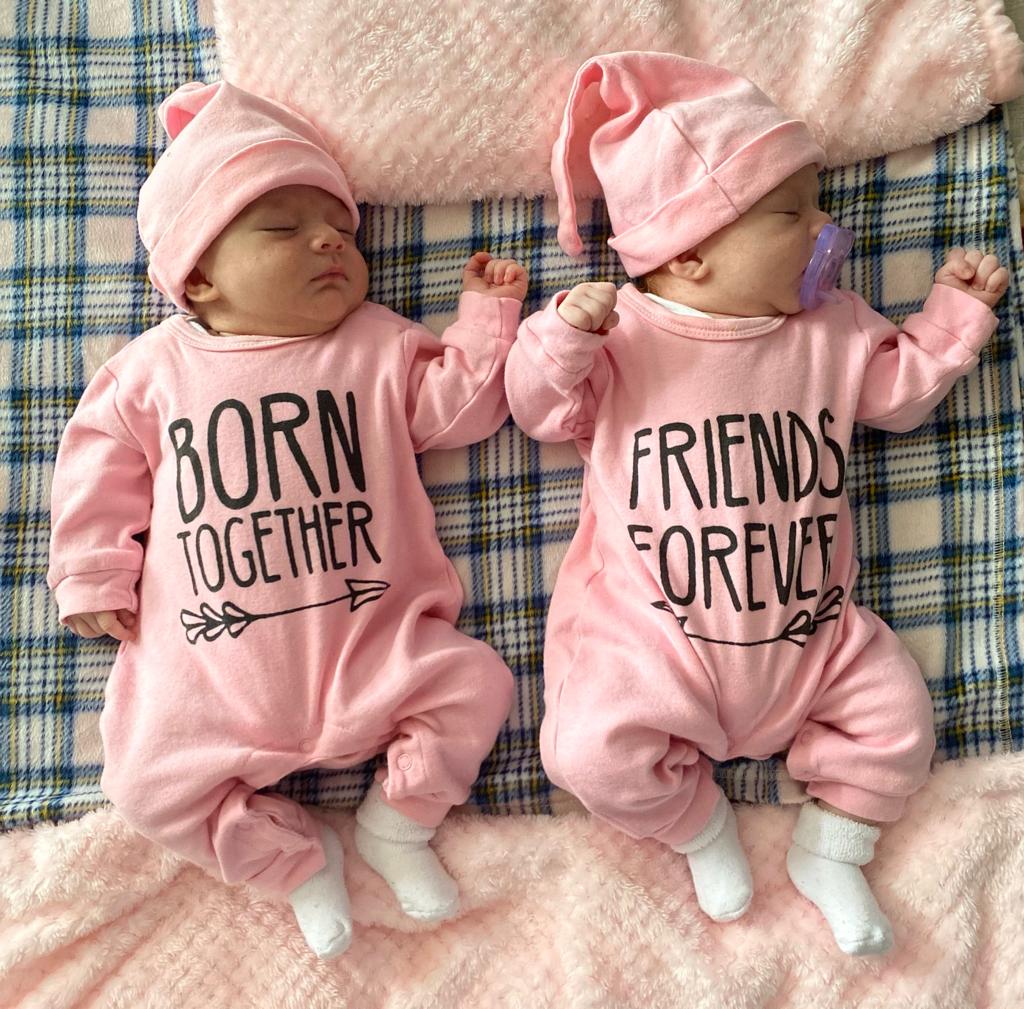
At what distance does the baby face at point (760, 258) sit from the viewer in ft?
4.08

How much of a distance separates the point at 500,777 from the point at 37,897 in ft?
1.99

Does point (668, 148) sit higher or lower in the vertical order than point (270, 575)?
higher

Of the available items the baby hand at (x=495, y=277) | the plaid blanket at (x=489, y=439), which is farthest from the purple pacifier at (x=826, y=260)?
the baby hand at (x=495, y=277)

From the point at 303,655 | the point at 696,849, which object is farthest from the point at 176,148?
the point at 696,849

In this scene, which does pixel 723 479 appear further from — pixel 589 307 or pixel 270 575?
pixel 270 575

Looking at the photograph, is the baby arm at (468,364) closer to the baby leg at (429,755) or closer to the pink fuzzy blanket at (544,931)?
the baby leg at (429,755)

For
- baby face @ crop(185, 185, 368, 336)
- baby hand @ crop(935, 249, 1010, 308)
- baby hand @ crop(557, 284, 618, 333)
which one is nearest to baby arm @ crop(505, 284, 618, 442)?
baby hand @ crop(557, 284, 618, 333)

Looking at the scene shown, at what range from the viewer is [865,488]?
1373mm

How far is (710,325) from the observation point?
1.28 metres

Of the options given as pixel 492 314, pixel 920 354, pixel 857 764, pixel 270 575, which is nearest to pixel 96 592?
pixel 270 575

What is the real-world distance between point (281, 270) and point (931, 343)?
2.72 ft

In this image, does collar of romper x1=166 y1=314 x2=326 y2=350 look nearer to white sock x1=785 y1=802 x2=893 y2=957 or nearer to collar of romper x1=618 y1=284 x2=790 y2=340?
collar of romper x1=618 y1=284 x2=790 y2=340

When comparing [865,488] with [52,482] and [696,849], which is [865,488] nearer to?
[696,849]

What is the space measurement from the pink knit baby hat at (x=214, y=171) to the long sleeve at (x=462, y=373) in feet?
0.72
